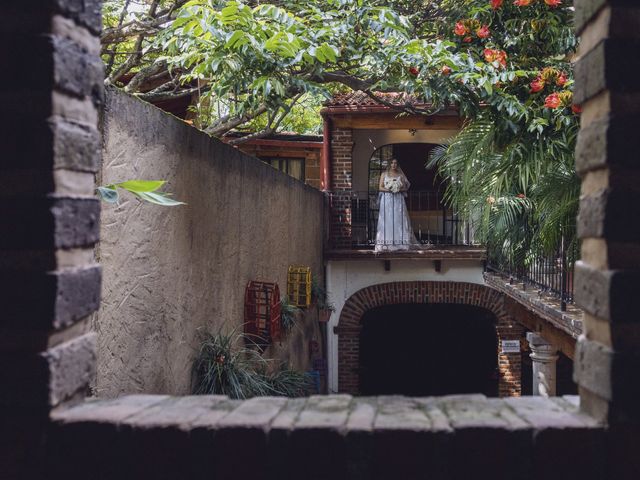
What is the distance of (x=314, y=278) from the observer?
1055 cm

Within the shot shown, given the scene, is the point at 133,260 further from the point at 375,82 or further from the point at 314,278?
the point at 314,278

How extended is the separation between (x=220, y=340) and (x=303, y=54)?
265 centimetres

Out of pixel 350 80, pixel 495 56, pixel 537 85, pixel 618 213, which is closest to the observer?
pixel 618 213

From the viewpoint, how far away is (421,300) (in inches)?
502

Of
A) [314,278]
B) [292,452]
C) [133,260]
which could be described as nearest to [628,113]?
[292,452]

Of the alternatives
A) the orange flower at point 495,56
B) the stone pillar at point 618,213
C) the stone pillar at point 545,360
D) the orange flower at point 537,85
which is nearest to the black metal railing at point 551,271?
the stone pillar at point 545,360

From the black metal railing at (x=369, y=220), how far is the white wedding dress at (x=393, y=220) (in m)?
0.33

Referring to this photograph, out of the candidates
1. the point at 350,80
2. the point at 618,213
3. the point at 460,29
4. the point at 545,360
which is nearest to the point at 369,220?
the point at 545,360

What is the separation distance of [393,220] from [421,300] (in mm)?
1637

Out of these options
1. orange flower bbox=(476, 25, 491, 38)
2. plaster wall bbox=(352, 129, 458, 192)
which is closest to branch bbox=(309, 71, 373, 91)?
orange flower bbox=(476, 25, 491, 38)

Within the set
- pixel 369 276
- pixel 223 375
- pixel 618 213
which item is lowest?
pixel 223 375

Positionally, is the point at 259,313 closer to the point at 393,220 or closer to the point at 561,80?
the point at 561,80

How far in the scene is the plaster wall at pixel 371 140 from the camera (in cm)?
1450

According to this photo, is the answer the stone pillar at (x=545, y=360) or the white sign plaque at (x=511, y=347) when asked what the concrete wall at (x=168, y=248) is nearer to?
the stone pillar at (x=545, y=360)
